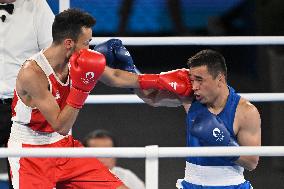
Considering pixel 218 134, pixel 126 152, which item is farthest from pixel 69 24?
pixel 126 152

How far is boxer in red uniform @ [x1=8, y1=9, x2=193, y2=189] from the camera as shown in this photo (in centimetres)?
316

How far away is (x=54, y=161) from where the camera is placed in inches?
127

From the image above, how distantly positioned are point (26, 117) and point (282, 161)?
201 centimetres

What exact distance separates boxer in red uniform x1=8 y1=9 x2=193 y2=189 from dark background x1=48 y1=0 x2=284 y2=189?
1.10 meters

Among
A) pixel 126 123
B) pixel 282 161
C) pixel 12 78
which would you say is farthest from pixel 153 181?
pixel 126 123

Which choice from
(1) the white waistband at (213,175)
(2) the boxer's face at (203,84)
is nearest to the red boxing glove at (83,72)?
(2) the boxer's face at (203,84)

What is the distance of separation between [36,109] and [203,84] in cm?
59

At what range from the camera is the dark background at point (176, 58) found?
16.5 feet

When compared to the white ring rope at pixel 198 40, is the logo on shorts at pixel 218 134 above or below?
below

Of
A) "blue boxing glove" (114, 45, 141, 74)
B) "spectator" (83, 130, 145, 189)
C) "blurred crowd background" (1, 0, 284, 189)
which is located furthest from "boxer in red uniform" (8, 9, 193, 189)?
"blurred crowd background" (1, 0, 284, 189)

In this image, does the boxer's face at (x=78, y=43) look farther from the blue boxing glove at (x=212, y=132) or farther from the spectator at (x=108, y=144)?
the spectator at (x=108, y=144)

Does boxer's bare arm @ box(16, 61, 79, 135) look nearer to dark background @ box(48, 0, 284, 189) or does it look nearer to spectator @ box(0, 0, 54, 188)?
spectator @ box(0, 0, 54, 188)

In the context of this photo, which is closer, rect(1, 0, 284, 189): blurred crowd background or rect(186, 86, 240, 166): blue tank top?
rect(186, 86, 240, 166): blue tank top

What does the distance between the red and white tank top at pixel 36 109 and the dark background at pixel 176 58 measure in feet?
3.92
